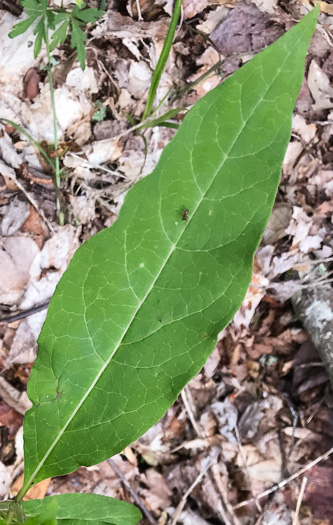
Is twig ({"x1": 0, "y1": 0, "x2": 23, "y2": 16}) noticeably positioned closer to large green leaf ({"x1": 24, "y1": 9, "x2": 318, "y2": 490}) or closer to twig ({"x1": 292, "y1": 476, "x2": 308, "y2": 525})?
large green leaf ({"x1": 24, "y1": 9, "x2": 318, "y2": 490})

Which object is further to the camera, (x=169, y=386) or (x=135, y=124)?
(x=135, y=124)

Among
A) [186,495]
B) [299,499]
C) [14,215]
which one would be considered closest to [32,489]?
[186,495]

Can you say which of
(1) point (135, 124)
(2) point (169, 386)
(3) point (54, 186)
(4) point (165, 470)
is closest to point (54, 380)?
(2) point (169, 386)

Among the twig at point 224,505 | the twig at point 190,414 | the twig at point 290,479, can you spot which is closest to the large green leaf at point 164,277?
the twig at point 190,414

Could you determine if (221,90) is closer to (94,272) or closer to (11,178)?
(94,272)

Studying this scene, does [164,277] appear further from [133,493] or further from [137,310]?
[133,493]

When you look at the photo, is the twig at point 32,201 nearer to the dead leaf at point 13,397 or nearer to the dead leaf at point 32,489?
the dead leaf at point 13,397

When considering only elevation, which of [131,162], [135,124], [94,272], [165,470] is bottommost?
[165,470]

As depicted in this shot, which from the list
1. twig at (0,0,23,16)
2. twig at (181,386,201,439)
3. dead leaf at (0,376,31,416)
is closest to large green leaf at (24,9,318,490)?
dead leaf at (0,376,31,416)
